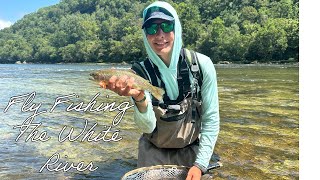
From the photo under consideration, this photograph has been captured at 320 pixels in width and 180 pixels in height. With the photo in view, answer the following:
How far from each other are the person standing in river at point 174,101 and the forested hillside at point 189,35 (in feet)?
167

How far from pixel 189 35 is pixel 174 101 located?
86.2 meters

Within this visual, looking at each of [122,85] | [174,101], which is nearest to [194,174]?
[174,101]

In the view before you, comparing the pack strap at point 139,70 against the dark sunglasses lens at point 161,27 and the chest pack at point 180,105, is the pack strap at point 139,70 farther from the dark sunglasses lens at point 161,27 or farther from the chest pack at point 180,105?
the dark sunglasses lens at point 161,27

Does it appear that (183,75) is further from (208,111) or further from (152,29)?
(152,29)

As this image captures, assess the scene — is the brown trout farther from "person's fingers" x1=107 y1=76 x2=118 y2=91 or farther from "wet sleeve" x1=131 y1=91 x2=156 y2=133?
"wet sleeve" x1=131 y1=91 x2=156 y2=133

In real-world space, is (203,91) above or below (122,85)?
below

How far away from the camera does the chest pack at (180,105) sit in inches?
143

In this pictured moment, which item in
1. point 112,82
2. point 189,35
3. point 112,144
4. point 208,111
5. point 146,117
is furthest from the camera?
point 189,35

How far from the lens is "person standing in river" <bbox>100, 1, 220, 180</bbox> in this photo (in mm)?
3357

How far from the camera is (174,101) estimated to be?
3.70 m

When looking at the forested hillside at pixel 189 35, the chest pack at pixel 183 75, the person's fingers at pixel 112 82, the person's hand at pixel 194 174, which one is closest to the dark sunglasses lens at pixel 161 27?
the chest pack at pixel 183 75
